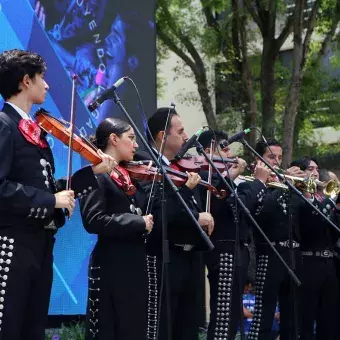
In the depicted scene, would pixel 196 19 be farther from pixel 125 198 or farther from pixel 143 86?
pixel 125 198

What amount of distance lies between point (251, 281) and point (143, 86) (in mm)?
3200

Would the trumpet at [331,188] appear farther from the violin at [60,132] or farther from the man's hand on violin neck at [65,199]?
the man's hand on violin neck at [65,199]

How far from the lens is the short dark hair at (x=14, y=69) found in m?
4.41

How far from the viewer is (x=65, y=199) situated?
4227 mm

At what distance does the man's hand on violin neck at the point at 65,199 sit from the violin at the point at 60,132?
0.27m

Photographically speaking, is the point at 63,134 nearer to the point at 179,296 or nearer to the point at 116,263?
the point at 116,263

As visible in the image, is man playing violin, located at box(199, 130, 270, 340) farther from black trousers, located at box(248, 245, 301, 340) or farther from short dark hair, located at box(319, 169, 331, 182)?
short dark hair, located at box(319, 169, 331, 182)

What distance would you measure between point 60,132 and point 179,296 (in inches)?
79.1

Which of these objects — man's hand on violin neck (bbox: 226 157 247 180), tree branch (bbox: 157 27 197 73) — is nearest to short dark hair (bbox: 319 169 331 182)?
man's hand on violin neck (bbox: 226 157 247 180)

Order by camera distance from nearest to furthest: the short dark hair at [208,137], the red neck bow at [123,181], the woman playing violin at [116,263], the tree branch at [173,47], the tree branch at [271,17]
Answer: the woman playing violin at [116,263] → the red neck bow at [123,181] → the short dark hair at [208,137] → the tree branch at [271,17] → the tree branch at [173,47]

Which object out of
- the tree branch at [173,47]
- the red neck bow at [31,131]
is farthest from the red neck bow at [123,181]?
the tree branch at [173,47]

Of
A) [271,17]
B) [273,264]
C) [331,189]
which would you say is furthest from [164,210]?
[271,17]

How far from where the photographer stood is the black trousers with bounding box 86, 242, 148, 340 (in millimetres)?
4871

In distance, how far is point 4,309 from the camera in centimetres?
411
